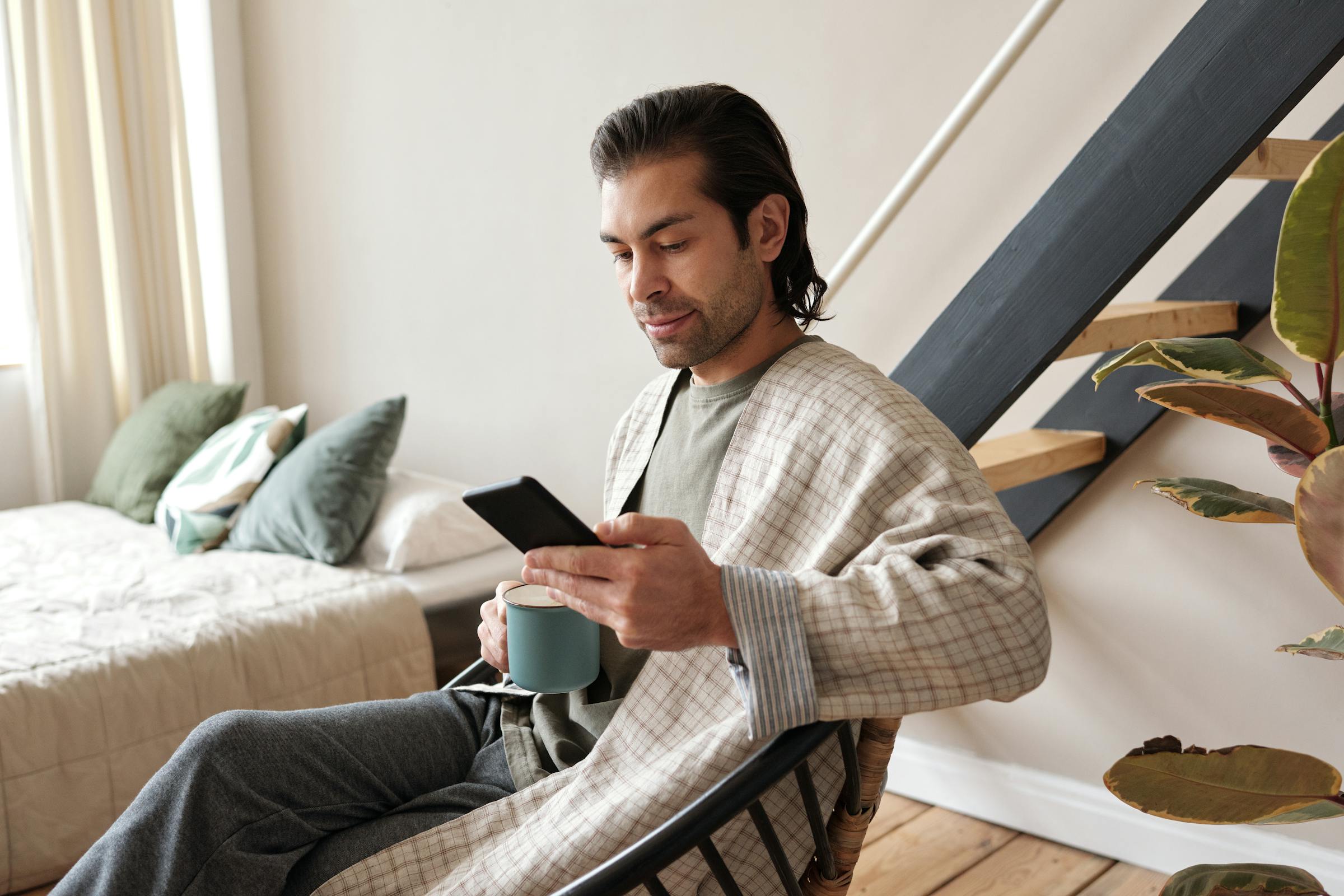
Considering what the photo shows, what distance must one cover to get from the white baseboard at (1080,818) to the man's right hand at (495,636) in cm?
116

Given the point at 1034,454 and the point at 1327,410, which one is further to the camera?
the point at 1034,454

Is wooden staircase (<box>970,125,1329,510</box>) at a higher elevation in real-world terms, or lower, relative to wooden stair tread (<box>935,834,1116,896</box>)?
higher

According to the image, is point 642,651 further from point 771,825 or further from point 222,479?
point 222,479

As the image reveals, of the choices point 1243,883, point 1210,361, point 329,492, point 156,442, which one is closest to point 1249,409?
point 1210,361

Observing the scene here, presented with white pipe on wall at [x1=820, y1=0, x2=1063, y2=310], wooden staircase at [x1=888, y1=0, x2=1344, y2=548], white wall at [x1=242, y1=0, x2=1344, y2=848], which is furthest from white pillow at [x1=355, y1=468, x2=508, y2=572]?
wooden staircase at [x1=888, y1=0, x2=1344, y2=548]

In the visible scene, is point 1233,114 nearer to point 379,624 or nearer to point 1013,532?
point 1013,532

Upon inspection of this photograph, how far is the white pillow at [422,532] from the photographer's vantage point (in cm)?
242

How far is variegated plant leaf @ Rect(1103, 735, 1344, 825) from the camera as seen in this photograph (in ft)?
3.37

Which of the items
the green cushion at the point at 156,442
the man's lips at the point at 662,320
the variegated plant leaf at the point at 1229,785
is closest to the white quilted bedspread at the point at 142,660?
the green cushion at the point at 156,442

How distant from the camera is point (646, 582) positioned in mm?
864

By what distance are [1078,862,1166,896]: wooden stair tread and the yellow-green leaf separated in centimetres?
117

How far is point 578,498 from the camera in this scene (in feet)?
8.88

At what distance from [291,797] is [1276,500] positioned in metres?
1.13

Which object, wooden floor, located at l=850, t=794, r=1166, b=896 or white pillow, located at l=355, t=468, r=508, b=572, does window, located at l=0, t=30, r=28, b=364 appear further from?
wooden floor, located at l=850, t=794, r=1166, b=896
